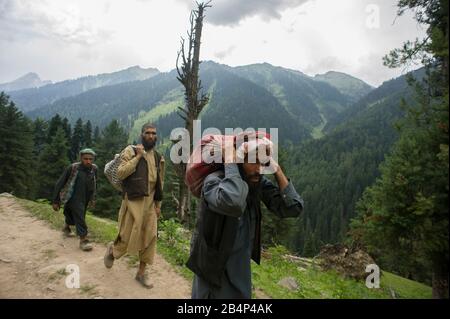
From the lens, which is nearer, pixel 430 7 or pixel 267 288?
pixel 430 7

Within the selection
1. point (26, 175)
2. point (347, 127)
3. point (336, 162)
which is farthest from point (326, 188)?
point (26, 175)

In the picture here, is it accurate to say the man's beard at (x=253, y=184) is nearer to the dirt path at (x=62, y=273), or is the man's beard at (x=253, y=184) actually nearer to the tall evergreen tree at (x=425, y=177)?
the tall evergreen tree at (x=425, y=177)

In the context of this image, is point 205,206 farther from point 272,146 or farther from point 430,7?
point 430,7

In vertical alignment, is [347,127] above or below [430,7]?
above

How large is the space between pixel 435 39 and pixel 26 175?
37424 millimetres

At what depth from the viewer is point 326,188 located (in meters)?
121

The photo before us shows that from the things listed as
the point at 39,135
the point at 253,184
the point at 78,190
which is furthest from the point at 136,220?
the point at 39,135

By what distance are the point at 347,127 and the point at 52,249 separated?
189931 millimetres

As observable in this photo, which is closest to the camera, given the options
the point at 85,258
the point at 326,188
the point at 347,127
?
the point at 85,258

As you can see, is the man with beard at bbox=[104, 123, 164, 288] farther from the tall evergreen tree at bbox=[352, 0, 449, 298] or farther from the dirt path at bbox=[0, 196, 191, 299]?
the tall evergreen tree at bbox=[352, 0, 449, 298]

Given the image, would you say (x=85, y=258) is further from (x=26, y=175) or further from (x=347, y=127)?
(x=347, y=127)

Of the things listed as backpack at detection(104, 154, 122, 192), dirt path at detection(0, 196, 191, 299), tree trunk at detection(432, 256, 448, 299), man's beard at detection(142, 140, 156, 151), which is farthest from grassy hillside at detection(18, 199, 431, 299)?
man's beard at detection(142, 140, 156, 151)
